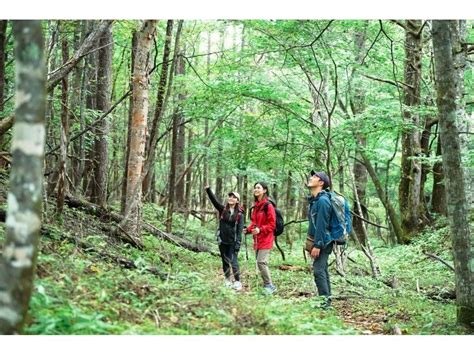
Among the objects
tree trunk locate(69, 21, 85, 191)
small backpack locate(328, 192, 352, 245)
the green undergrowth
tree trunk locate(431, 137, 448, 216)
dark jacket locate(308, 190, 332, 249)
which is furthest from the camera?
tree trunk locate(431, 137, 448, 216)

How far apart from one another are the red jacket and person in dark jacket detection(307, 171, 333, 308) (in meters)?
0.92

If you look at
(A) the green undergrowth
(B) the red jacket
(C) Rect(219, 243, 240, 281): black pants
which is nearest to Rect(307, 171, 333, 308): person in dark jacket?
(A) the green undergrowth

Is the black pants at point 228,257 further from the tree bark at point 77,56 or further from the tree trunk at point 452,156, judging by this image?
the tree trunk at point 452,156

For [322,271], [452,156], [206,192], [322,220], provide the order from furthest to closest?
1. [206,192]
2. [322,271]
3. [322,220]
4. [452,156]

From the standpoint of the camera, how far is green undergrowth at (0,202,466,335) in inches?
177

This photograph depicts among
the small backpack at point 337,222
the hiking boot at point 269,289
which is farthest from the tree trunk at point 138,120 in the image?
the small backpack at point 337,222

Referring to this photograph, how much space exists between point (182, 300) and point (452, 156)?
11.1 feet

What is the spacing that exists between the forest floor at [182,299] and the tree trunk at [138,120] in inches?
32.1

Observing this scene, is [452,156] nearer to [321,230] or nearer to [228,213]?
[321,230]

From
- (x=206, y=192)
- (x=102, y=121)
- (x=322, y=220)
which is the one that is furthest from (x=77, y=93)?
(x=322, y=220)

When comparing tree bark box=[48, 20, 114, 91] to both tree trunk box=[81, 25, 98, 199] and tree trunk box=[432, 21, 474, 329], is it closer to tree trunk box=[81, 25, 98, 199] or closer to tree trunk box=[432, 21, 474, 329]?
tree trunk box=[81, 25, 98, 199]

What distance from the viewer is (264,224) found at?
832cm
